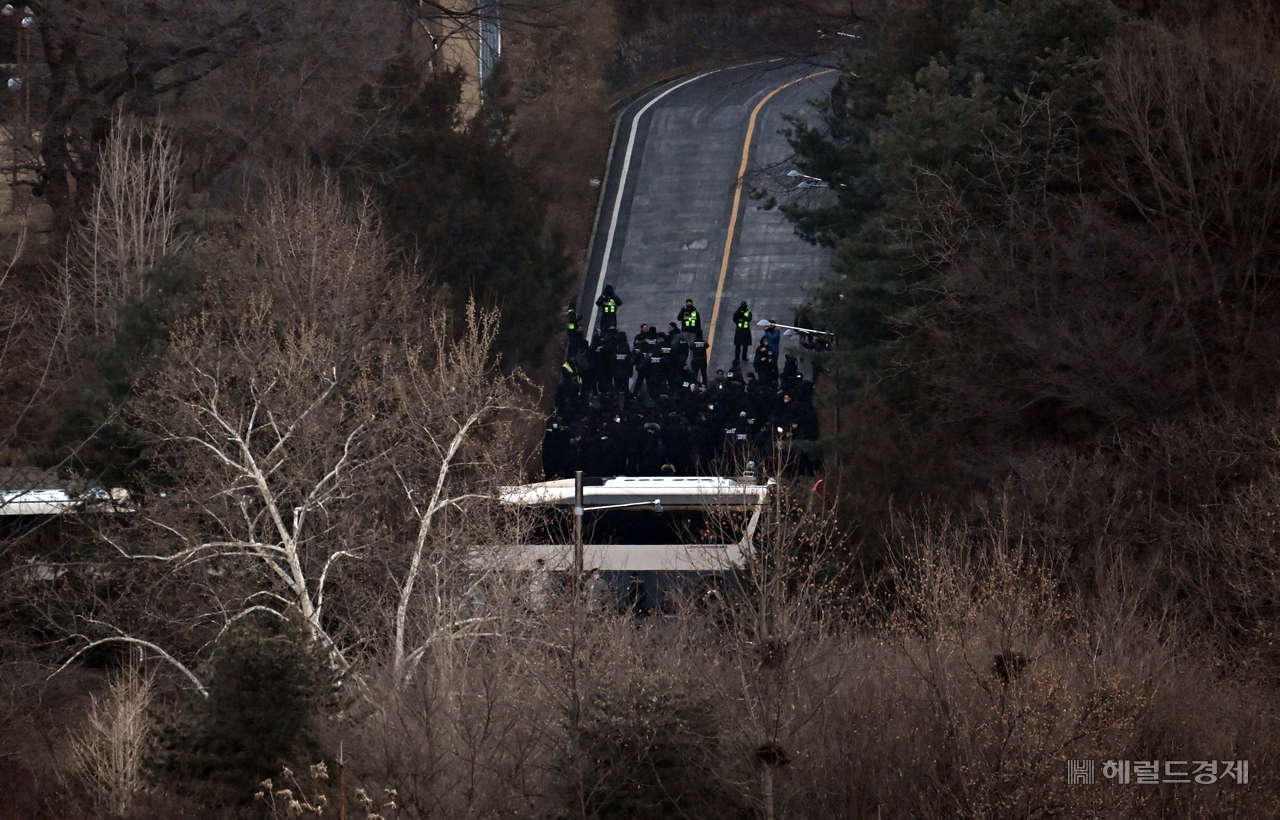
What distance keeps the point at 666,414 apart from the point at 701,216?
24.4 metres

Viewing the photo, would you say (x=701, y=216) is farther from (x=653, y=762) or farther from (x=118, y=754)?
(x=653, y=762)

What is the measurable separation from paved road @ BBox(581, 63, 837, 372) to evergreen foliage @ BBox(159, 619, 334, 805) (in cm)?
3072

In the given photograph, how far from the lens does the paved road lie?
52.9 meters

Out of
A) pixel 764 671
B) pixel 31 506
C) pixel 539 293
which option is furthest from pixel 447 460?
pixel 539 293

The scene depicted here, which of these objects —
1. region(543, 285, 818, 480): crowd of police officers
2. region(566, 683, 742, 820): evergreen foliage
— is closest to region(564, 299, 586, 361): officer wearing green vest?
region(543, 285, 818, 480): crowd of police officers

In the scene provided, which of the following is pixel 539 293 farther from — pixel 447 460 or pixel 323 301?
pixel 447 460

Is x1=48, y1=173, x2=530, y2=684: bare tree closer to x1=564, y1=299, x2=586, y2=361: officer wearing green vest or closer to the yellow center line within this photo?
x1=564, y1=299, x2=586, y2=361: officer wearing green vest

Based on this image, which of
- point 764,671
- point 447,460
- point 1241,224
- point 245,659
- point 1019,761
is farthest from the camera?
point 1241,224

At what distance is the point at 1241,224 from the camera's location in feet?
86.7

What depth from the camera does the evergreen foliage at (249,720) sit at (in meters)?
17.5

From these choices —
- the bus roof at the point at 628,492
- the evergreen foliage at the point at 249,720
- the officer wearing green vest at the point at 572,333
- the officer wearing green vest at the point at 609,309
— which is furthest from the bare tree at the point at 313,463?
the officer wearing green vest at the point at 609,309

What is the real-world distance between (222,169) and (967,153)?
20.9m

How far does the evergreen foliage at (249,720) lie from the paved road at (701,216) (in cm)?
3072

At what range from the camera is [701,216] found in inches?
2283
